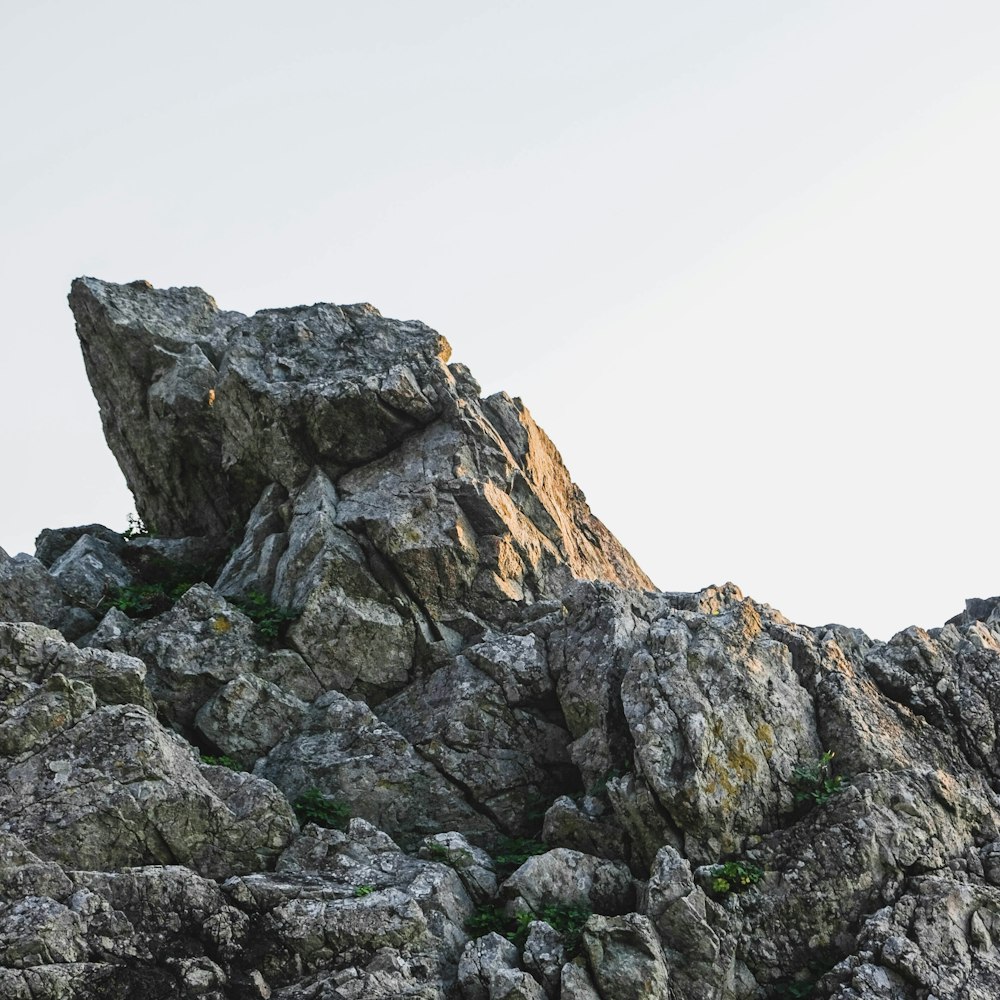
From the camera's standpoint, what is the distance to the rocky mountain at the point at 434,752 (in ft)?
55.4

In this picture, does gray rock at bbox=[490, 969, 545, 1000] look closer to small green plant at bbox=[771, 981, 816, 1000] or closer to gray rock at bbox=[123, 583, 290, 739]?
small green plant at bbox=[771, 981, 816, 1000]

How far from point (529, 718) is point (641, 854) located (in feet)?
15.5

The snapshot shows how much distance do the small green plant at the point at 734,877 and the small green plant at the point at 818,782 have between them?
1.83 m

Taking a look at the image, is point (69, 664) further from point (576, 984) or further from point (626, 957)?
A: point (626, 957)

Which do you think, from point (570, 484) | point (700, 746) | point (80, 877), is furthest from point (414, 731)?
point (570, 484)

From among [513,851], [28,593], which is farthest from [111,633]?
[513,851]

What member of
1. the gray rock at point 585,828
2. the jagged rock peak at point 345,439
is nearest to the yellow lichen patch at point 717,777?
the gray rock at point 585,828

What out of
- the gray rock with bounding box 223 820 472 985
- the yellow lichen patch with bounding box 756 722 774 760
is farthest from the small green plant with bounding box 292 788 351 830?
the yellow lichen patch with bounding box 756 722 774 760

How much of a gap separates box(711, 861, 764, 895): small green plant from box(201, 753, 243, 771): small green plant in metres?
9.88

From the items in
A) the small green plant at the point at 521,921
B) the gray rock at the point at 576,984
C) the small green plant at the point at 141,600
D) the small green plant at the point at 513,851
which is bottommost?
the gray rock at the point at 576,984

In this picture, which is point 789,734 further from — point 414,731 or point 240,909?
point 240,909

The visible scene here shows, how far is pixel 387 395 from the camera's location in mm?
29359

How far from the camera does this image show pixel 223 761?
22.3 metres

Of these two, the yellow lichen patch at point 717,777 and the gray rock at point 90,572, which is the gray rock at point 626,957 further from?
the gray rock at point 90,572
